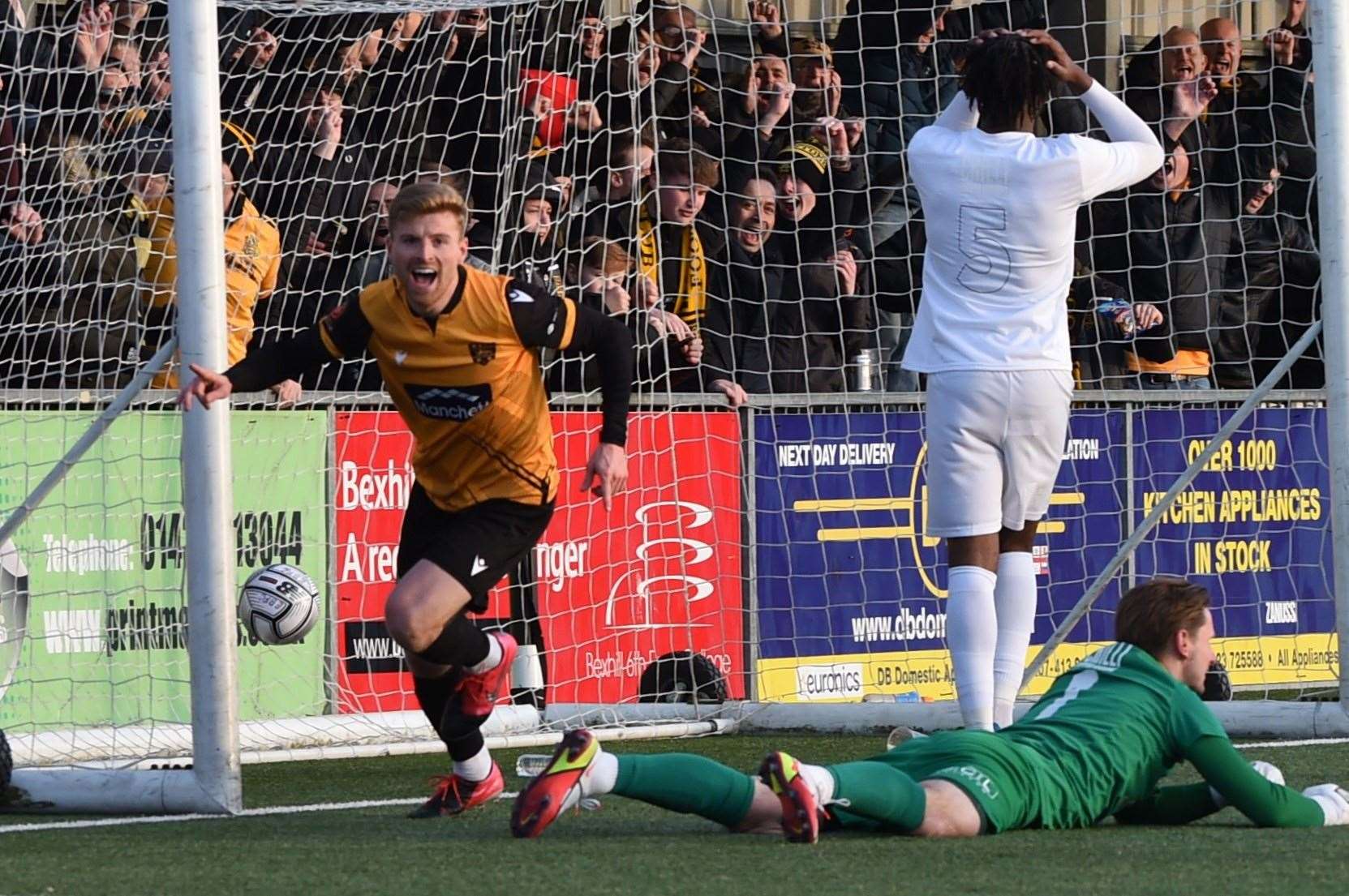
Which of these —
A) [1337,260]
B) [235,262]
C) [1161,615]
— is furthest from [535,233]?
[1161,615]

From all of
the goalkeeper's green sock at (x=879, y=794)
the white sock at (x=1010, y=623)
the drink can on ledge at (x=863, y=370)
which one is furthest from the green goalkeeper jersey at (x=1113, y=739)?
the drink can on ledge at (x=863, y=370)

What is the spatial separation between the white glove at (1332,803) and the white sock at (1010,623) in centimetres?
134

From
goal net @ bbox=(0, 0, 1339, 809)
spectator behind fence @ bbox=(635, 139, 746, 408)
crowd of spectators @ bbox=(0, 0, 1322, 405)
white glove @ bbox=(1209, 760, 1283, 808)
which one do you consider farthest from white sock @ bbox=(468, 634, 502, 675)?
spectator behind fence @ bbox=(635, 139, 746, 408)

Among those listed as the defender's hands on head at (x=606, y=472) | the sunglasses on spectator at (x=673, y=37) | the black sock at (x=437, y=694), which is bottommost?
the black sock at (x=437, y=694)

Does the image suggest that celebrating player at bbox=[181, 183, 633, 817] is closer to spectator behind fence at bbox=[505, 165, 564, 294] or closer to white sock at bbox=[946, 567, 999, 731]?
white sock at bbox=[946, 567, 999, 731]

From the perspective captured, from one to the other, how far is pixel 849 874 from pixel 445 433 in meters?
1.86

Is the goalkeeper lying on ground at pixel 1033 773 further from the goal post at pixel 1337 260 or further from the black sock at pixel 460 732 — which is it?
the goal post at pixel 1337 260

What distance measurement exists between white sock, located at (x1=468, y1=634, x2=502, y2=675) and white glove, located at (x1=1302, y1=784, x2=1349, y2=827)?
2.00 meters

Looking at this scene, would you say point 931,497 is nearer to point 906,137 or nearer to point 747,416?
point 747,416

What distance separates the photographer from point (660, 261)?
30.8 ft

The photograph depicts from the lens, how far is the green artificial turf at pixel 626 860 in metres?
3.98

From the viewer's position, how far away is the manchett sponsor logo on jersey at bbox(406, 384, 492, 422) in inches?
213

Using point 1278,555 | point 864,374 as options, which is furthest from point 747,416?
point 1278,555

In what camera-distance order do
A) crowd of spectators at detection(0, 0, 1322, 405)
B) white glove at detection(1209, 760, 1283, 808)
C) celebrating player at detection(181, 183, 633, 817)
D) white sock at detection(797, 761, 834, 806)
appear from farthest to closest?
crowd of spectators at detection(0, 0, 1322, 405) < celebrating player at detection(181, 183, 633, 817) < white glove at detection(1209, 760, 1283, 808) < white sock at detection(797, 761, 834, 806)
